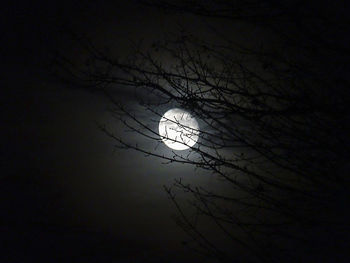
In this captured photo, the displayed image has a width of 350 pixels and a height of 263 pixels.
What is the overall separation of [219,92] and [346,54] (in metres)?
1.27

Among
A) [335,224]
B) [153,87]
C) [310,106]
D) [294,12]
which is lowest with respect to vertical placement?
[335,224]

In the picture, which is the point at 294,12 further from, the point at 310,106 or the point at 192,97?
the point at 192,97

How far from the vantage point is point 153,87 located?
3.73m

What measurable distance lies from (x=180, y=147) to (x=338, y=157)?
1709mm

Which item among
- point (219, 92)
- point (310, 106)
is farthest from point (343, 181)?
point (219, 92)

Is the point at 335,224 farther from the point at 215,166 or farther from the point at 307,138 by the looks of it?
the point at 215,166

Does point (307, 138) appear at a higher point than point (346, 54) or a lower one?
lower

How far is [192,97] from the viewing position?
3.62 m

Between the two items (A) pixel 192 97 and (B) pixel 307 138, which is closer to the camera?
(B) pixel 307 138

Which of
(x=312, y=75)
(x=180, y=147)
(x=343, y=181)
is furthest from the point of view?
(x=180, y=147)

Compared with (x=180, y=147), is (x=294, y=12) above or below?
above

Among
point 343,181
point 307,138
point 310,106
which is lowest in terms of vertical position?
point 343,181

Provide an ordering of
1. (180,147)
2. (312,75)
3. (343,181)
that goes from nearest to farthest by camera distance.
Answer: (343,181)
(312,75)
(180,147)

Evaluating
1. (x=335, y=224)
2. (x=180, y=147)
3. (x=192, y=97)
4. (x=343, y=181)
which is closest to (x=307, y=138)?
(x=343, y=181)
